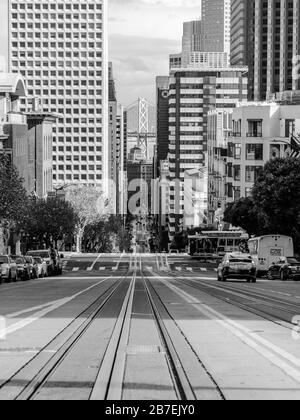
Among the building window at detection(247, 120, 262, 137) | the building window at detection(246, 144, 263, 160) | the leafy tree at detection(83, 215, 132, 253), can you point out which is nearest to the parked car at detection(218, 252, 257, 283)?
the building window at detection(246, 144, 263, 160)

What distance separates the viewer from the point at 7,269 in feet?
162

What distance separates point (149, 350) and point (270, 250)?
161ft

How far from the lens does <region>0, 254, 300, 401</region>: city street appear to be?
11.6 metres

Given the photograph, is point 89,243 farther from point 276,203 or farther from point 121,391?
point 121,391

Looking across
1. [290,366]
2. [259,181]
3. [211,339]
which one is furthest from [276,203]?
[290,366]

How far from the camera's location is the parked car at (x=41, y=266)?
6175 centimetres

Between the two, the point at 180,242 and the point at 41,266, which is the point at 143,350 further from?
the point at 180,242

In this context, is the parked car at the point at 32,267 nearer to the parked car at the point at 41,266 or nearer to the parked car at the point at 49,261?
the parked car at the point at 41,266

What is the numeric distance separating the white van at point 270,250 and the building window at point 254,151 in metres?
57.4

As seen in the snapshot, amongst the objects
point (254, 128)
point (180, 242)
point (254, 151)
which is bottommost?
point (180, 242)

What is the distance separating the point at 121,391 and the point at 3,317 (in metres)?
12.5

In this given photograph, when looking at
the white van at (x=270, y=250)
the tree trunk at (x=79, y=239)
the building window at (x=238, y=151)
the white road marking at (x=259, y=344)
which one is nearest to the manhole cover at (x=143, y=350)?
the white road marking at (x=259, y=344)

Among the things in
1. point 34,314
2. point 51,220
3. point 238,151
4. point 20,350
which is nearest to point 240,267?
point 34,314
